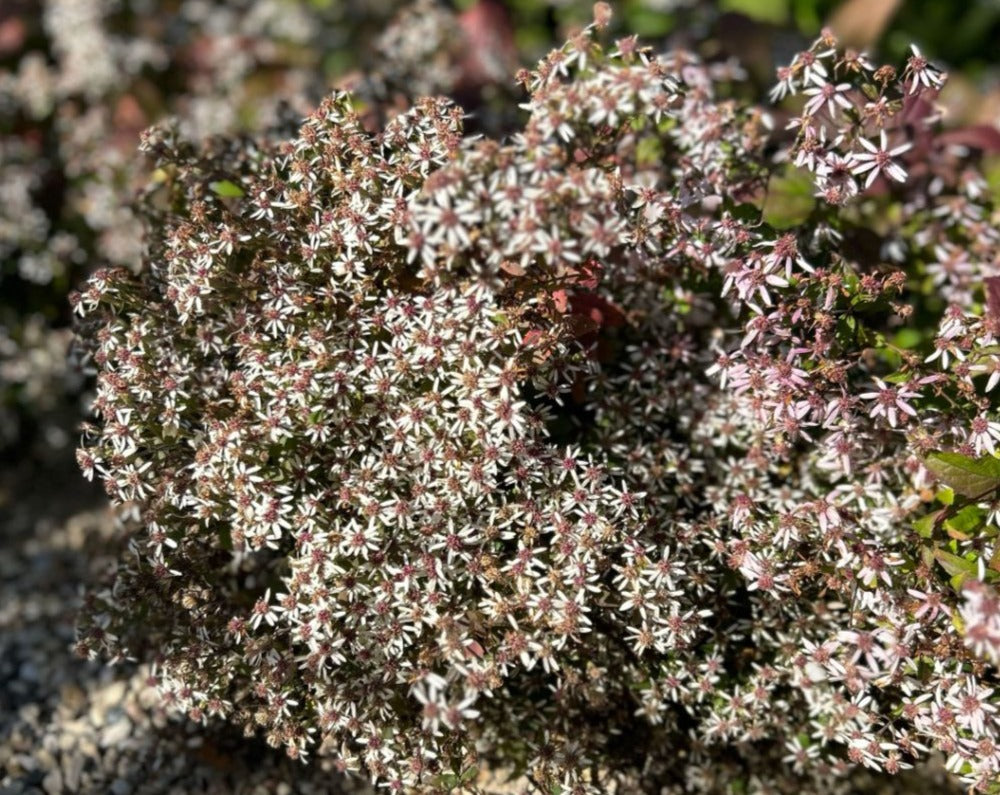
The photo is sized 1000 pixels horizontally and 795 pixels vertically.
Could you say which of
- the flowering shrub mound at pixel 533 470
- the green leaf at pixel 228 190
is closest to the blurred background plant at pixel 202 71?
the green leaf at pixel 228 190

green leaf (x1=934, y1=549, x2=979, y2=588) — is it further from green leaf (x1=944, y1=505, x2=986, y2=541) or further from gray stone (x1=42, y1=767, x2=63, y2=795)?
gray stone (x1=42, y1=767, x2=63, y2=795)

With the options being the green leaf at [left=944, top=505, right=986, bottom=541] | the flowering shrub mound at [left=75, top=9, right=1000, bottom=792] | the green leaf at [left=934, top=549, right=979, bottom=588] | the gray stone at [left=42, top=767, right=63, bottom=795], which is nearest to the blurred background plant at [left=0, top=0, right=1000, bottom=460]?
the flowering shrub mound at [left=75, top=9, right=1000, bottom=792]

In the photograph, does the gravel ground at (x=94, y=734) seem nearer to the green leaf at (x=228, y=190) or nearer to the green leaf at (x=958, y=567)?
→ the green leaf at (x=958, y=567)

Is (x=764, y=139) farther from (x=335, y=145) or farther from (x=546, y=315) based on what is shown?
(x=335, y=145)

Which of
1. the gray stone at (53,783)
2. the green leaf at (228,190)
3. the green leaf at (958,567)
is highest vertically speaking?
the green leaf at (228,190)

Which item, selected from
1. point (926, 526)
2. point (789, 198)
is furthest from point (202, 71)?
point (926, 526)

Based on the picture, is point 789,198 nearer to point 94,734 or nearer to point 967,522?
point 967,522
